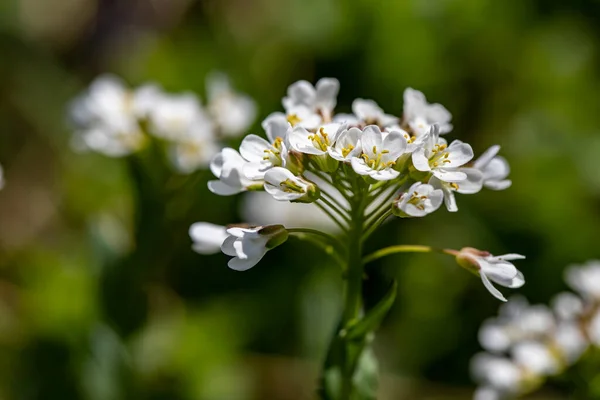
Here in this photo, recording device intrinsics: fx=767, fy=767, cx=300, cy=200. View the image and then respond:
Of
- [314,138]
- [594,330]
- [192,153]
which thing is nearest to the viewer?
[314,138]

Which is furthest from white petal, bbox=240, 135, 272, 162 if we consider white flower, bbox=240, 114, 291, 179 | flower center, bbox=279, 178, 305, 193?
flower center, bbox=279, 178, 305, 193

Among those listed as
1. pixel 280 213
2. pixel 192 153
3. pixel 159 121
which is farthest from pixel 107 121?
pixel 280 213

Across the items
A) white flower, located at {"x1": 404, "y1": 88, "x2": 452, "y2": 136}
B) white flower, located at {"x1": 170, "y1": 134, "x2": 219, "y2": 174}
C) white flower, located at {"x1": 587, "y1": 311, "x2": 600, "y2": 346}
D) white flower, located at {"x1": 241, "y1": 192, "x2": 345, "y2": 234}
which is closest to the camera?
white flower, located at {"x1": 404, "y1": 88, "x2": 452, "y2": 136}

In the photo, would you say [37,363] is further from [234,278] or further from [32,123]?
[32,123]

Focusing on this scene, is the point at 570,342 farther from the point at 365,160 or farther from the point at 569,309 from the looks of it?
the point at 365,160

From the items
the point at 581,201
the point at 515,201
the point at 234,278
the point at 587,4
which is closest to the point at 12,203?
the point at 234,278

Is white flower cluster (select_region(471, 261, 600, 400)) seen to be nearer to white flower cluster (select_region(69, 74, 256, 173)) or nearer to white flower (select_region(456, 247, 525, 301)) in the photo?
white flower (select_region(456, 247, 525, 301))

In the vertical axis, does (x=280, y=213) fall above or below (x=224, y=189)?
above
